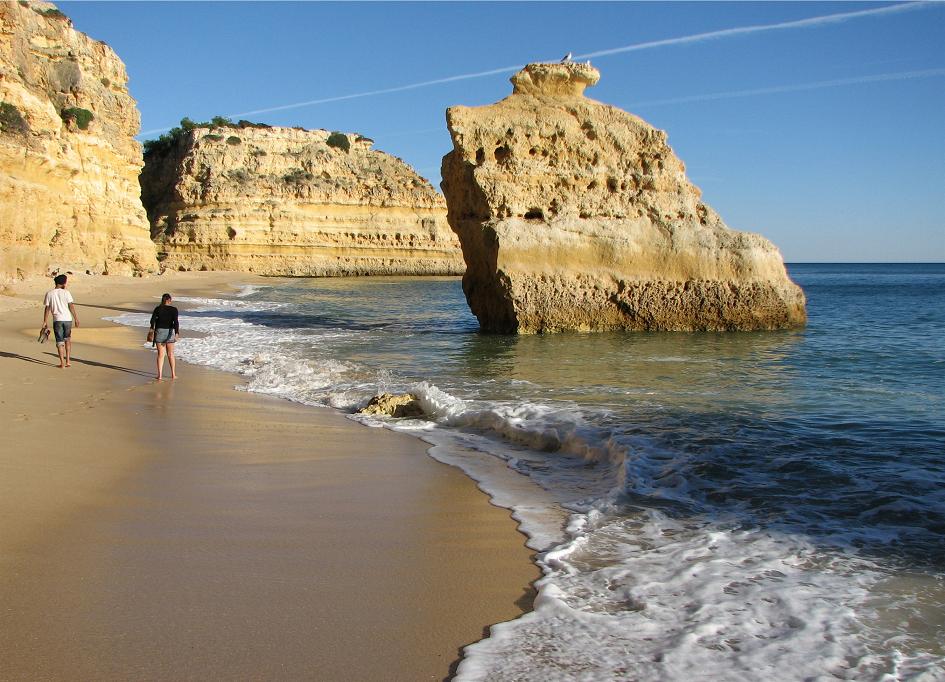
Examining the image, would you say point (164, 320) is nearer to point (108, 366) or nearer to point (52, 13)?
point (108, 366)

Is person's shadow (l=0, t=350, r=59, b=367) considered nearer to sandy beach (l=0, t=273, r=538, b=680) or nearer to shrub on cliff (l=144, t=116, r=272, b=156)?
sandy beach (l=0, t=273, r=538, b=680)

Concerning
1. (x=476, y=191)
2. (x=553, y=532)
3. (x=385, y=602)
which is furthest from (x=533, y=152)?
(x=385, y=602)

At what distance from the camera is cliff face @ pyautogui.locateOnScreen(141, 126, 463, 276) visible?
178 ft

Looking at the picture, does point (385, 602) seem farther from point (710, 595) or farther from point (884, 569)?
point (884, 569)

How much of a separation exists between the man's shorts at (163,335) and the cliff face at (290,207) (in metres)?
44.6

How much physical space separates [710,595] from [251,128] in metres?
64.1

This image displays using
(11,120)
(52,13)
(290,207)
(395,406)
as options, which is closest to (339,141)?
(290,207)

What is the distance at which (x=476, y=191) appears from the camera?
15953 mm

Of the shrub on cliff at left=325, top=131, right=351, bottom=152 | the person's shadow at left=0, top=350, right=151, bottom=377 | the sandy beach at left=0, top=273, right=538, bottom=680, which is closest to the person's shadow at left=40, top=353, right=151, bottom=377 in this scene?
the person's shadow at left=0, top=350, right=151, bottom=377

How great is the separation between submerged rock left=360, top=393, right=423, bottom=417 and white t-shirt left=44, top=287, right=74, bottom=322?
16.7ft

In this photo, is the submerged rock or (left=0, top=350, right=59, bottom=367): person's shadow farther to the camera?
(left=0, top=350, right=59, bottom=367): person's shadow

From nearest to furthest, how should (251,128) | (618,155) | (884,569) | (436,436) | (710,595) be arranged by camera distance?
(710,595) < (884,569) < (436,436) < (618,155) < (251,128)

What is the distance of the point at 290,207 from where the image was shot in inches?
2265

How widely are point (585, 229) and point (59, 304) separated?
9.80 metres
